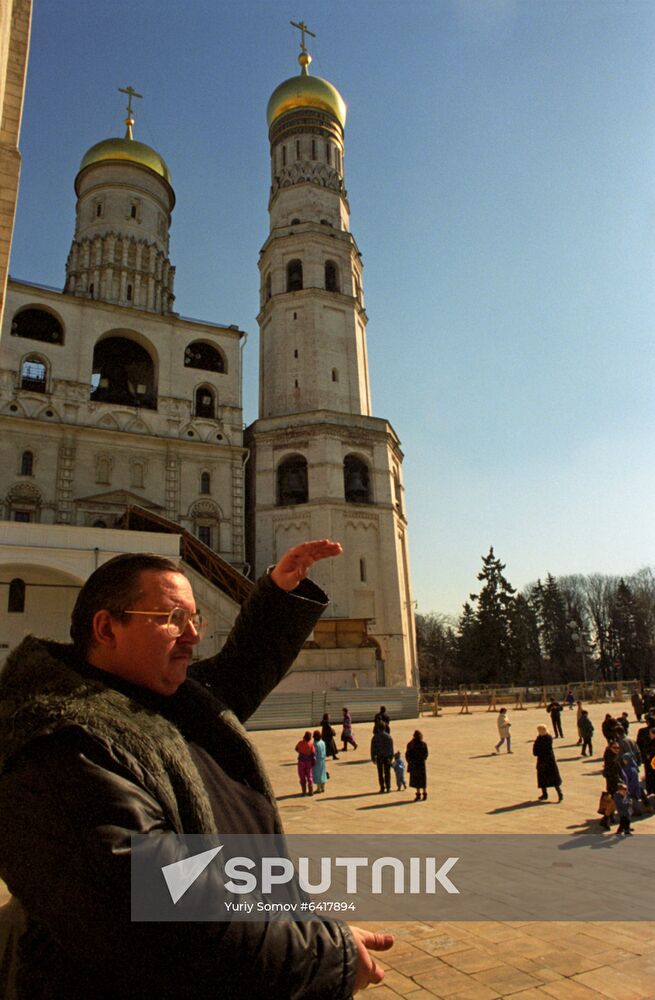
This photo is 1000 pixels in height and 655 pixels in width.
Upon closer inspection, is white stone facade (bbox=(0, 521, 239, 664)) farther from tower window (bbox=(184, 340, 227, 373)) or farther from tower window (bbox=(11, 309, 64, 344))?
tower window (bbox=(184, 340, 227, 373))

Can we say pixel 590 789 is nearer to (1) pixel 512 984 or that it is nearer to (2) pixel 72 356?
(1) pixel 512 984

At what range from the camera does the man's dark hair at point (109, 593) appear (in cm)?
181

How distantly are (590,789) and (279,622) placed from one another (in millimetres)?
11839

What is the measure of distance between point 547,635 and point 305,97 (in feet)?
185

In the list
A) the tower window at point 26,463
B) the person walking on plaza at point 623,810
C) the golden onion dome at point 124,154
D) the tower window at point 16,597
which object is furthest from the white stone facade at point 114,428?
the person walking on plaza at point 623,810

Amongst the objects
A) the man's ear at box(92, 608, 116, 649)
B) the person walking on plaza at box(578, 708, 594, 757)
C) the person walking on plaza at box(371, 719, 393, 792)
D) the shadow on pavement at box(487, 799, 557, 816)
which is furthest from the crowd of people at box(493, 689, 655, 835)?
the man's ear at box(92, 608, 116, 649)

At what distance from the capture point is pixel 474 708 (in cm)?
3606

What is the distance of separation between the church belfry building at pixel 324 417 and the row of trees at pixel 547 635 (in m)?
22.3

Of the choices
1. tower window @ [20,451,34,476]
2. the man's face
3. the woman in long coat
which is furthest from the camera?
tower window @ [20,451,34,476]

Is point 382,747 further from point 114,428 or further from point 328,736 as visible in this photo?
point 114,428

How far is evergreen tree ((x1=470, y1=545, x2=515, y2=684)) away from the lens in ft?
182

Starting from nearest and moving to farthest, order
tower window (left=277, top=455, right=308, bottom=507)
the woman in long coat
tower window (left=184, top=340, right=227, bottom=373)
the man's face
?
1. the man's face
2. the woman in long coat
3. tower window (left=277, top=455, right=308, bottom=507)
4. tower window (left=184, top=340, right=227, bottom=373)

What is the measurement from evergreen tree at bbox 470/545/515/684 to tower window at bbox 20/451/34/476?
134 ft

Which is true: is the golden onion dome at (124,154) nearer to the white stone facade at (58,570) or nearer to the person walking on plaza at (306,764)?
the white stone facade at (58,570)
